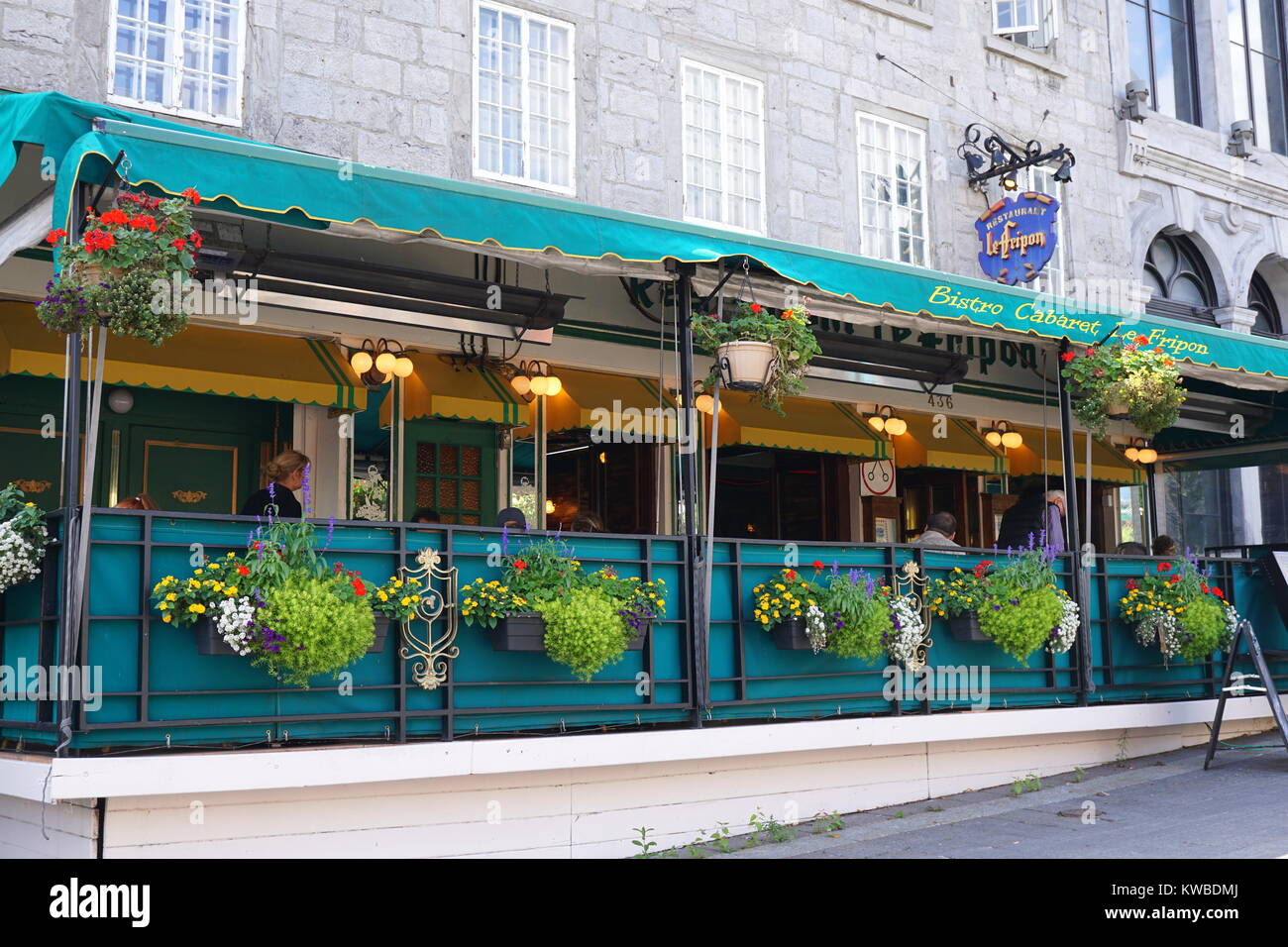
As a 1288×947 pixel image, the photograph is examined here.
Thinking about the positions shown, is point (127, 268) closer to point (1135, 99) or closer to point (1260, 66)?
point (1135, 99)

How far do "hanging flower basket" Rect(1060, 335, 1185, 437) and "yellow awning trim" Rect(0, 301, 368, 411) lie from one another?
5599 mm

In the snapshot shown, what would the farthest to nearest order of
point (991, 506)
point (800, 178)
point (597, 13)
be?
point (991, 506) → point (800, 178) → point (597, 13)

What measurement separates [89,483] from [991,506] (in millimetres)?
12338

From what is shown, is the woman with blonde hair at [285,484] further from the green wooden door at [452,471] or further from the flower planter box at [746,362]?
the flower planter box at [746,362]

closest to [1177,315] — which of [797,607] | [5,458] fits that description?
[797,607]

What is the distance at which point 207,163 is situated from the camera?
648 cm

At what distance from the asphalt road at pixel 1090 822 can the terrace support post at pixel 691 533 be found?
3.42ft

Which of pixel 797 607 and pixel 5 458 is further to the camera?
pixel 5 458

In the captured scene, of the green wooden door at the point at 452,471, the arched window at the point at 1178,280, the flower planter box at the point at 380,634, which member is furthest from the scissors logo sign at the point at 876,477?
the flower planter box at the point at 380,634

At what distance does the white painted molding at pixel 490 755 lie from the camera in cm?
629

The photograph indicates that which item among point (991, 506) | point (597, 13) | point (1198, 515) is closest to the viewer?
point (597, 13)

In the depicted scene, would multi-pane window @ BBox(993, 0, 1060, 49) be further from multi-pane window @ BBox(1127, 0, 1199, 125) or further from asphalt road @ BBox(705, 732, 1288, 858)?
asphalt road @ BBox(705, 732, 1288, 858)

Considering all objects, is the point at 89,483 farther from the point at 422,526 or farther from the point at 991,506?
the point at 991,506

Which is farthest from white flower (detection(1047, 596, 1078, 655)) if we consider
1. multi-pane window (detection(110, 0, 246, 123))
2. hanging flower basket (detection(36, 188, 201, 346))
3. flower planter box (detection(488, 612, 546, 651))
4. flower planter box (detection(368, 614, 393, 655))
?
multi-pane window (detection(110, 0, 246, 123))
